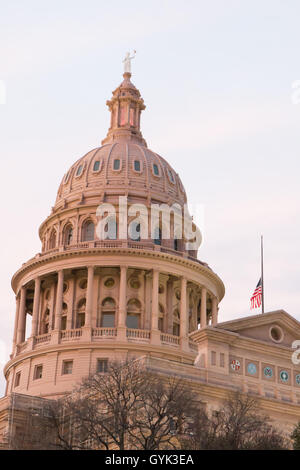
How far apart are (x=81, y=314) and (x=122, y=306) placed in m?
5.08

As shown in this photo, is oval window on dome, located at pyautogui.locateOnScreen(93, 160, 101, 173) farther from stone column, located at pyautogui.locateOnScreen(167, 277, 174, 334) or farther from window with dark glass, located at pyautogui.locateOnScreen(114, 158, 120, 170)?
stone column, located at pyautogui.locateOnScreen(167, 277, 174, 334)

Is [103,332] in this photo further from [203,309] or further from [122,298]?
[203,309]

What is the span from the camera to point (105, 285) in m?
90.8

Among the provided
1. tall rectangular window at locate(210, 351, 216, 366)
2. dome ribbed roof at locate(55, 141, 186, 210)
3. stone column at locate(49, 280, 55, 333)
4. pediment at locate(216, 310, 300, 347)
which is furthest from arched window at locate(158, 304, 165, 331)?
tall rectangular window at locate(210, 351, 216, 366)

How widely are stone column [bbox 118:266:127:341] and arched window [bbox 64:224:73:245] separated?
350 inches

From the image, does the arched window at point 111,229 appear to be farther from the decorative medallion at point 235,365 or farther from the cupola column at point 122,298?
the decorative medallion at point 235,365

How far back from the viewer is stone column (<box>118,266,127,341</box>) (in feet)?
281

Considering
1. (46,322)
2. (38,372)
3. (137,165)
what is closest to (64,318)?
(46,322)

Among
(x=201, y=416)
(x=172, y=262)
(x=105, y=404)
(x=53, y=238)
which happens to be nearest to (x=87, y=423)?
(x=105, y=404)

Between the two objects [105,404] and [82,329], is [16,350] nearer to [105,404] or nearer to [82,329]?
[82,329]

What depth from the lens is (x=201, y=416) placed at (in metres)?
54.9

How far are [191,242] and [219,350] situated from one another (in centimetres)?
Answer: 2963

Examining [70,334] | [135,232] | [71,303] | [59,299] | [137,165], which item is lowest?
[70,334]

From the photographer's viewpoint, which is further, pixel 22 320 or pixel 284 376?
pixel 22 320
